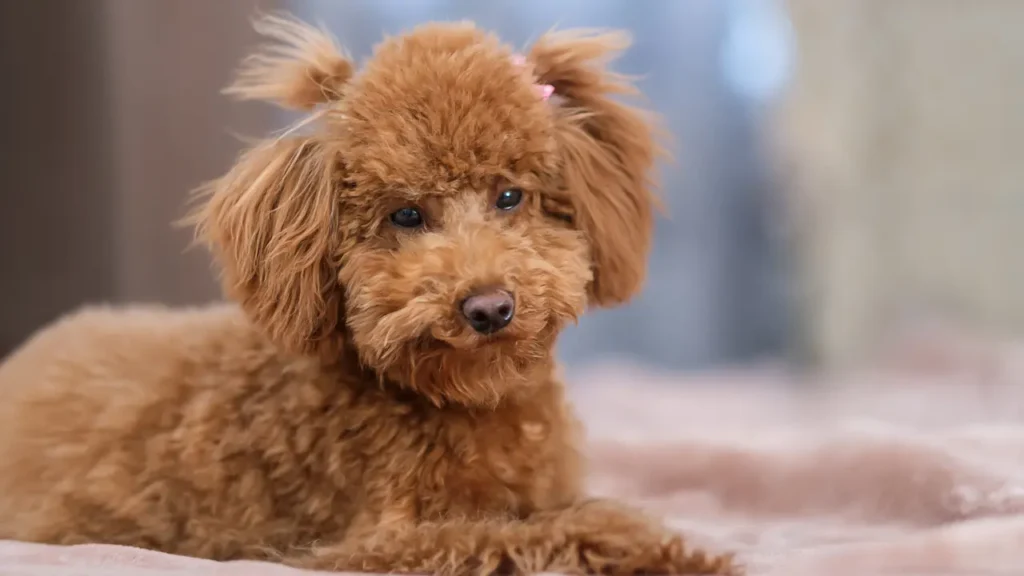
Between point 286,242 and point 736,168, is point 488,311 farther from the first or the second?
point 736,168

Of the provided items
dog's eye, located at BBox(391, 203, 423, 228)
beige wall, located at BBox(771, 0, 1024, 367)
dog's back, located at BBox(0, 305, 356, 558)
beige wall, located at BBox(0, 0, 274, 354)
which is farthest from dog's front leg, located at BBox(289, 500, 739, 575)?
beige wall, located at BBox(771, 0, 1024, 367)

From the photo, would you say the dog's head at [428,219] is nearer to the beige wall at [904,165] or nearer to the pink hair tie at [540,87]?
the pink hair tie at [540,87]

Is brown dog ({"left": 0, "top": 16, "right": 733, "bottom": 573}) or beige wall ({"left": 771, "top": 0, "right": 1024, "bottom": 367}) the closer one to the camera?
brown dog ({"left": 0, "top": 16, "right": 733, "bottom": 573})

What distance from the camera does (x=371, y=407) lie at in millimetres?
1243

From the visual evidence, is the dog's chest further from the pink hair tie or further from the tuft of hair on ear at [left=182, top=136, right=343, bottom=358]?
the pink hair tie

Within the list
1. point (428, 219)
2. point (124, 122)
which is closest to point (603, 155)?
point (428, 219)

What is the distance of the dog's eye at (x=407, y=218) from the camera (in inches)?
46.9

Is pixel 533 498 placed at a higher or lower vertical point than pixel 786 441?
lower

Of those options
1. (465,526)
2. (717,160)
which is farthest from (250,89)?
(717,160)

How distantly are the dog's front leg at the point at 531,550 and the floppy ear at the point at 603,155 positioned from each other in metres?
0.32

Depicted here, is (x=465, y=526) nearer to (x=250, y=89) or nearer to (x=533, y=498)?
(x=533, y=498)

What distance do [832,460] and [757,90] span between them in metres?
1.76

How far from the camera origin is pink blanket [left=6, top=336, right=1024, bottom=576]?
3.75 feet

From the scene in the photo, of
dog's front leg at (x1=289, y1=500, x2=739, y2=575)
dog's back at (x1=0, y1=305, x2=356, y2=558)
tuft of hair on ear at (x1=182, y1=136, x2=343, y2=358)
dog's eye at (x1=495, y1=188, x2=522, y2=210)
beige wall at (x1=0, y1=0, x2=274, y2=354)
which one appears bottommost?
dog's front leg at (x1=289, y1=500, x2=739, y2=575)
